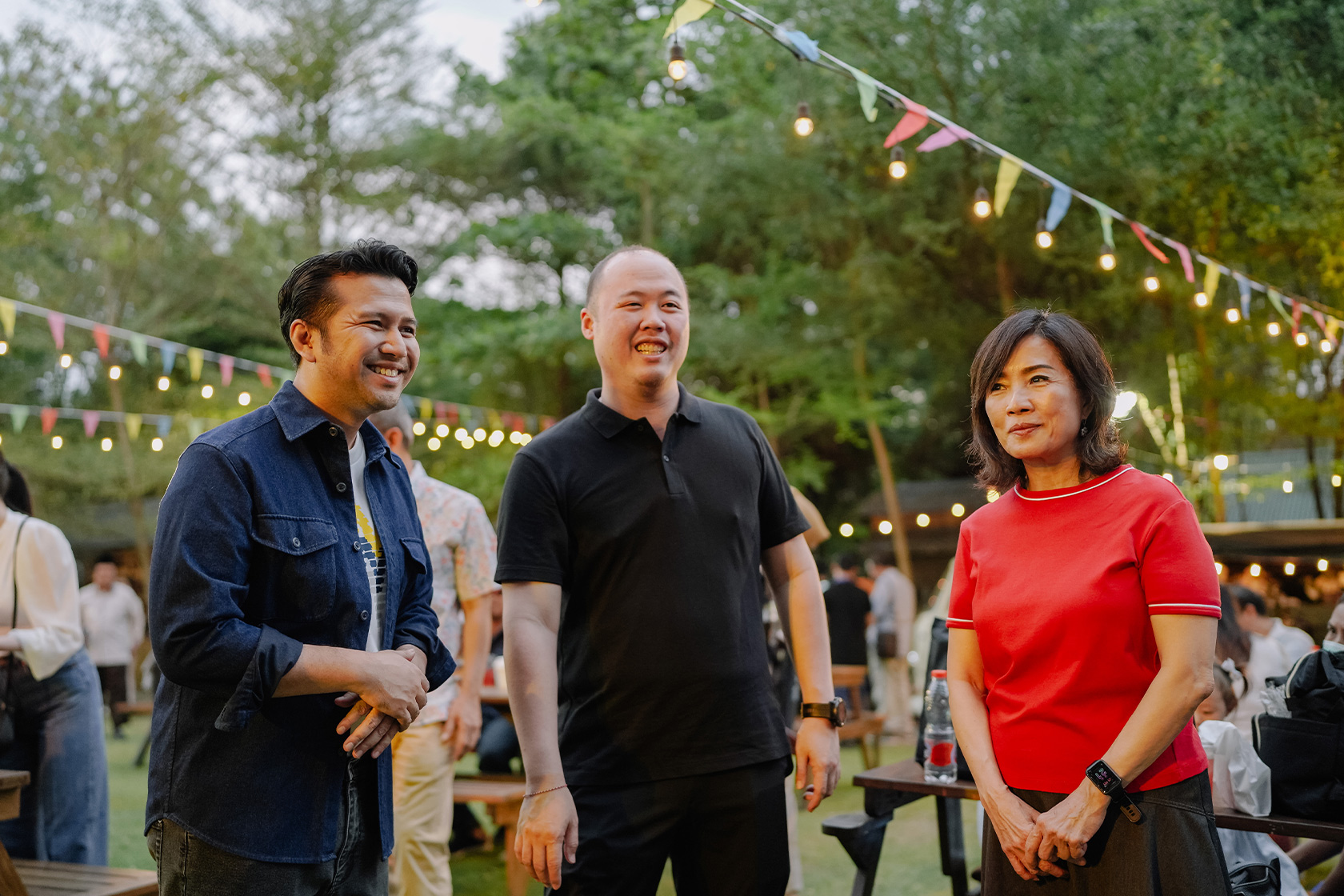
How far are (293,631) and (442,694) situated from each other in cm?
189

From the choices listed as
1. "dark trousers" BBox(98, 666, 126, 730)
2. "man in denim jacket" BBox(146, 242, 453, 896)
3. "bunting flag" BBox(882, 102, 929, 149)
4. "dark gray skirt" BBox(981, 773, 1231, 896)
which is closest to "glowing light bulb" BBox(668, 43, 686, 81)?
"bunting flag" BBox(882, 102, 929, 149)

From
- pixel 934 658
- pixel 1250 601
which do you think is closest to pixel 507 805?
pixel 934 658

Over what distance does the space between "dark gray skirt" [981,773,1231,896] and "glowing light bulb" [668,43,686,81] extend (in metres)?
2.81

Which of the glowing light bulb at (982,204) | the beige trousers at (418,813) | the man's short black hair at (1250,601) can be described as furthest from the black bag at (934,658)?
the man's short black hair at (1250,601)

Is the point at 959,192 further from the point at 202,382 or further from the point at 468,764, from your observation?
the point at 202,382

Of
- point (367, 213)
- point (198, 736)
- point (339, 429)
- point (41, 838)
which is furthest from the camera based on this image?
point (367, 213)

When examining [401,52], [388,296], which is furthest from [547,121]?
[388,296]

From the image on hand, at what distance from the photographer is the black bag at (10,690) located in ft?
11.1

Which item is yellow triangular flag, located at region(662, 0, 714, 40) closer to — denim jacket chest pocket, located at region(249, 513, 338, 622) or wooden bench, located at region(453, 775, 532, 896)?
denim jacket chest pocket, located at region(249, 513, 338, 622)

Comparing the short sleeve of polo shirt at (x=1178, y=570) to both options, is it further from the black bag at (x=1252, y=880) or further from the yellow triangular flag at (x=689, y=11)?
the yellow triangular flag at (x=689, y=11)

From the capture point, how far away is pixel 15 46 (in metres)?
15.9

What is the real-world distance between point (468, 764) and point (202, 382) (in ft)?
32.8

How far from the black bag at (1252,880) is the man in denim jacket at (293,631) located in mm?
2258

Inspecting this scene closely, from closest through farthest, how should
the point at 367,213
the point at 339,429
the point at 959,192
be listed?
1. the point at 339,429
2. the point at 959,192
3. the point at 367,213
